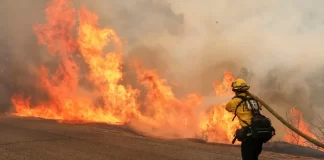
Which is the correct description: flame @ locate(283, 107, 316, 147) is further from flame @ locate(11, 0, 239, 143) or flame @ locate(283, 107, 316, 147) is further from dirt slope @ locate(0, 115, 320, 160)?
dirt slope @ locate(0, 115, 320, 160)

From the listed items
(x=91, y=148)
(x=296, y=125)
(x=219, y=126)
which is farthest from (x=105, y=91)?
(x=296, y=125)

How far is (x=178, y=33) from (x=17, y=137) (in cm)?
1472

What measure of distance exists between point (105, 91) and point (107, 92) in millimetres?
152

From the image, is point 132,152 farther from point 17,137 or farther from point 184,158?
point 17,137

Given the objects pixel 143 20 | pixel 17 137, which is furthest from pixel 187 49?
pixel 17 137

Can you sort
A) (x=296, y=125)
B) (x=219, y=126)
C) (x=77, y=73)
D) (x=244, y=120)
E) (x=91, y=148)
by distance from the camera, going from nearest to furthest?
(x=244, y=120), (x=91, y=148), (x=219, y=126), (x=296, y=125), (x=77, y=73)

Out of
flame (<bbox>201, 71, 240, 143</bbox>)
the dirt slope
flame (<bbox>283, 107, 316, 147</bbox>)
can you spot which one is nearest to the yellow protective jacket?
the dirt slope

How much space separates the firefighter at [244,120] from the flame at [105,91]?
7684mm

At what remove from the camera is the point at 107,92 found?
1612cm

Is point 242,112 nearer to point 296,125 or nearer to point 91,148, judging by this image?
point 91,148

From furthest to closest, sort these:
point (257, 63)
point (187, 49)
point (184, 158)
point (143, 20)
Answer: point (143, 20), point (187, 49), point (257, 63), point (184, 158)

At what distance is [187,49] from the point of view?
2134cm

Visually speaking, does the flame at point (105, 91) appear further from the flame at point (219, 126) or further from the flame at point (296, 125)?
the flame at point (296, 125)

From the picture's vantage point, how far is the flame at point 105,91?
14766 mm
